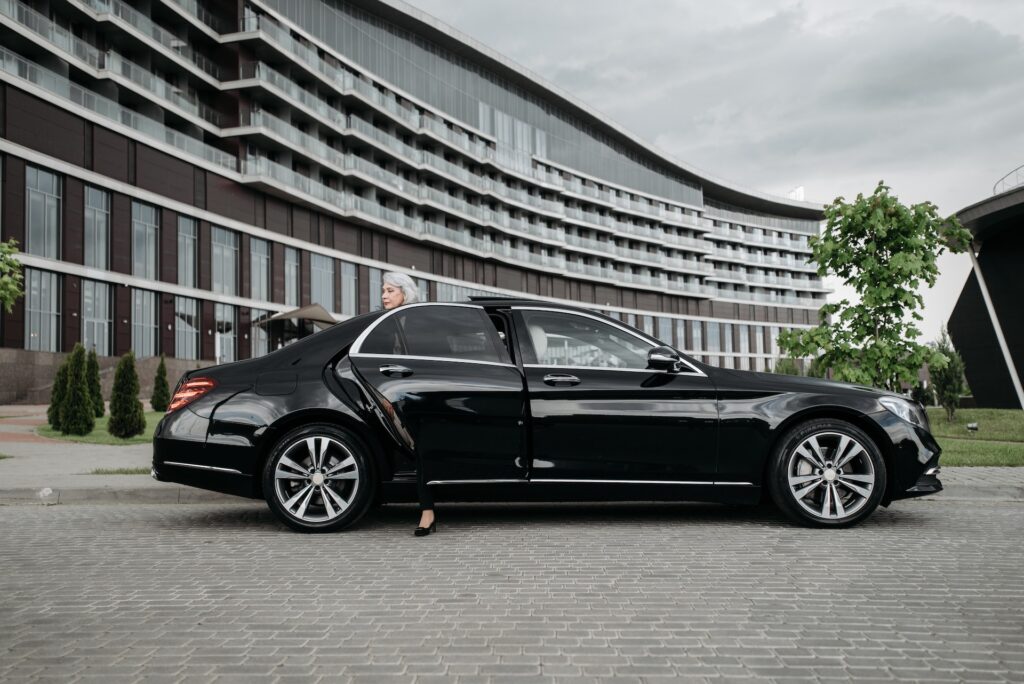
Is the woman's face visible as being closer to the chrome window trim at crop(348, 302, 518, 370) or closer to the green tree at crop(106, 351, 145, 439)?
the chrome window trim at crop(348, 302, 518, 370)

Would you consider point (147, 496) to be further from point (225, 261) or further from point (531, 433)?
point (225, 261)

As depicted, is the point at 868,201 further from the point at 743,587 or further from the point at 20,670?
the point at 20,670

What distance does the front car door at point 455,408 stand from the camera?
600 centimetres

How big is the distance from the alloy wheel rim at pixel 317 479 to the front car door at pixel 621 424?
52.4 inches

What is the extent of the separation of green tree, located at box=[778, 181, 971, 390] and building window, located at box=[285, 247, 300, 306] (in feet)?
121

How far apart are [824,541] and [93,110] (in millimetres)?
37096

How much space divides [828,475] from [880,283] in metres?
8.92

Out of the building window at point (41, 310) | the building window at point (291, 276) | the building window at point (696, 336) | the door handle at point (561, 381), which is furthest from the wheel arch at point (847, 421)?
the building window at point (696, 336)

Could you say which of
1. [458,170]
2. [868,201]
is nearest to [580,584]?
[868,201]

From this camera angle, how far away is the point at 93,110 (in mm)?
35500

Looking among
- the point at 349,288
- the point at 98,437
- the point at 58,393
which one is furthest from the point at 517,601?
the point at 349,288

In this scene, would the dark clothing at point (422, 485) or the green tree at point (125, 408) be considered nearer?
the dark clothing at point (422, 485)

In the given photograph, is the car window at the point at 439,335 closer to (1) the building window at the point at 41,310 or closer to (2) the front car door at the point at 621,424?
(2) the front car door at the point at 621,424

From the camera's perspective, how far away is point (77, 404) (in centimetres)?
1778
